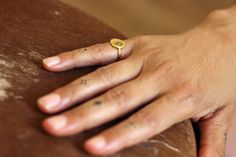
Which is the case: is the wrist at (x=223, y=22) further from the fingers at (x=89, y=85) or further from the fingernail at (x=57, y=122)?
the fingernail at (x=57, y=122)

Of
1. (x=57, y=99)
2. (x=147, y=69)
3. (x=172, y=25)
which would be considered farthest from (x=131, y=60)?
(x=172, y=25)

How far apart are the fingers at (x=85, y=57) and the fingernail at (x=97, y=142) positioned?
0.68ft

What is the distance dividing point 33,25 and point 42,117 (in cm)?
30

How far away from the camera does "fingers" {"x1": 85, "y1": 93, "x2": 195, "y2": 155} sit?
0.73 meters

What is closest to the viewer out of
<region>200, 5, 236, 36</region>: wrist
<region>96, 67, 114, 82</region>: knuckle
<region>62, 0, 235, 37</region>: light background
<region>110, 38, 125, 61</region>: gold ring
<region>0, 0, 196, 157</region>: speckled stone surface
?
<region>0, 0, 196, 157</region>: speckled stone surface

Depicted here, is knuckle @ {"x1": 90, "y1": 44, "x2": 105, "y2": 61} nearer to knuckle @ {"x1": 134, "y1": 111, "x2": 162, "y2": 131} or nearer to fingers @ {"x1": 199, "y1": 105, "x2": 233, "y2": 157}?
knuckle @ {"x1": 134, "y1": 111, "x2": 162, "y2": 131}

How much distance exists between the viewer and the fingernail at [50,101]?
76 centimetres

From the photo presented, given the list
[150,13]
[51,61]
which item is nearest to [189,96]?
[51,61]

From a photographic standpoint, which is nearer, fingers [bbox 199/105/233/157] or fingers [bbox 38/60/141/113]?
fingers [bbox 38/60/141/113]

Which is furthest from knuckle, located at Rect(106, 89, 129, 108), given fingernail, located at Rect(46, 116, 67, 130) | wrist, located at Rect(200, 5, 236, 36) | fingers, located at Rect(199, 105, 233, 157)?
wrist, located at Rect(200, 5, 236, 36)

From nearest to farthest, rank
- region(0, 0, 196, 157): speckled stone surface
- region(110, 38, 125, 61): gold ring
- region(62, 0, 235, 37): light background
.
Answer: region(0, 0, 196, 157): speckled stone surface
region(110, 38, 125, 61): gold ring
region(62, 0, 235, 37): light background

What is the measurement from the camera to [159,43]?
3.27 ft

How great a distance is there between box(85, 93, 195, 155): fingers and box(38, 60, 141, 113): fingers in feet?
0.30

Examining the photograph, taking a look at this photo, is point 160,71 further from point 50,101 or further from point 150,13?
point 150,13
